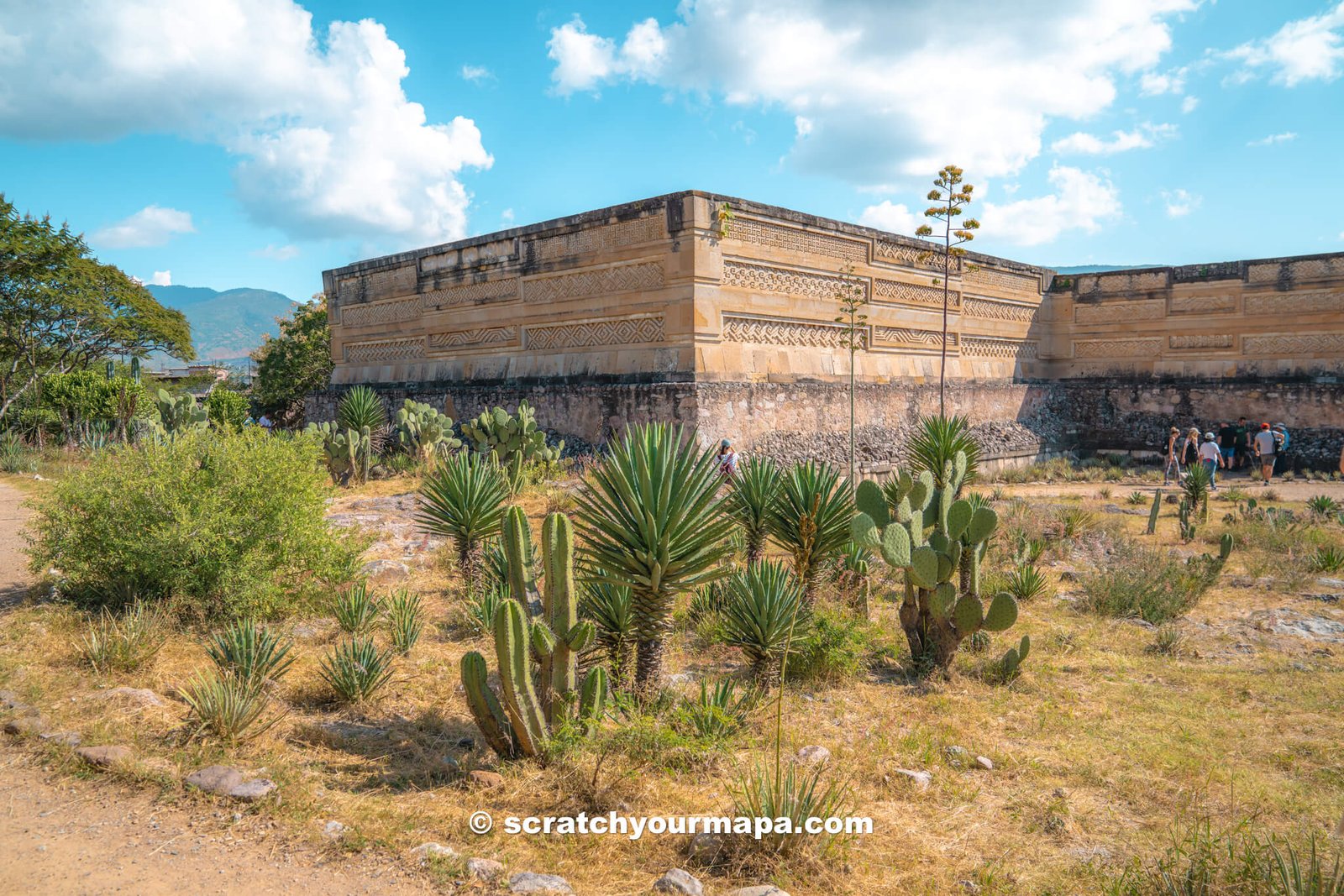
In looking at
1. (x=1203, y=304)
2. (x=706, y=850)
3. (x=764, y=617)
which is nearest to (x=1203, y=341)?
(x=1203, y=304)

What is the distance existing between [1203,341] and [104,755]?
1874cm

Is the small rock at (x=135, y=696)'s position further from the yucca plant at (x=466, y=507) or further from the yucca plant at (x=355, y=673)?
the yucca plant at (x=466, y=507)

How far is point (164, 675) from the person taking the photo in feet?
15.4

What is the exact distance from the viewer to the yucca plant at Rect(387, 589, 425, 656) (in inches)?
210

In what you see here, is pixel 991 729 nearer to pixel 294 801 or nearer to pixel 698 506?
pixel 698 506

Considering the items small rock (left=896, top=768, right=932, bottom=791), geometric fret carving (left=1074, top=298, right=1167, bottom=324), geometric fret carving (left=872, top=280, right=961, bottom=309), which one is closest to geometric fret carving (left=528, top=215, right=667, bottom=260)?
geometric fret carving (left=872, top=280, right=961, bottom=309)

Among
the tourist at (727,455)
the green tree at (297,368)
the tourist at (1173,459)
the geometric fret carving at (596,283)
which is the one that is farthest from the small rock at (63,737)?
the green tree at (297,368)

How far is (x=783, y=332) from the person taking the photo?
11672mm

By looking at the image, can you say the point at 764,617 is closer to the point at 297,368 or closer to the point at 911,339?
the point at 911,339

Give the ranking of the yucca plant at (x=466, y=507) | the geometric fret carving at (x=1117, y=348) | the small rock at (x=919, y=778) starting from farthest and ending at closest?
the geometric fret carving at (x=1117, y=348)
the yucca plant at (x=466, y=507)
the small rock at (x=919, y=778)

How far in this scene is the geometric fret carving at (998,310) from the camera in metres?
15.5

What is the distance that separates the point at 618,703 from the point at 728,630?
1.14m

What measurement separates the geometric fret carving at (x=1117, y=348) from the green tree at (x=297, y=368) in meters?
19.2

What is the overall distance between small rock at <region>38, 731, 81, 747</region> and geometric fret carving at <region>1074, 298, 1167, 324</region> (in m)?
18.7
